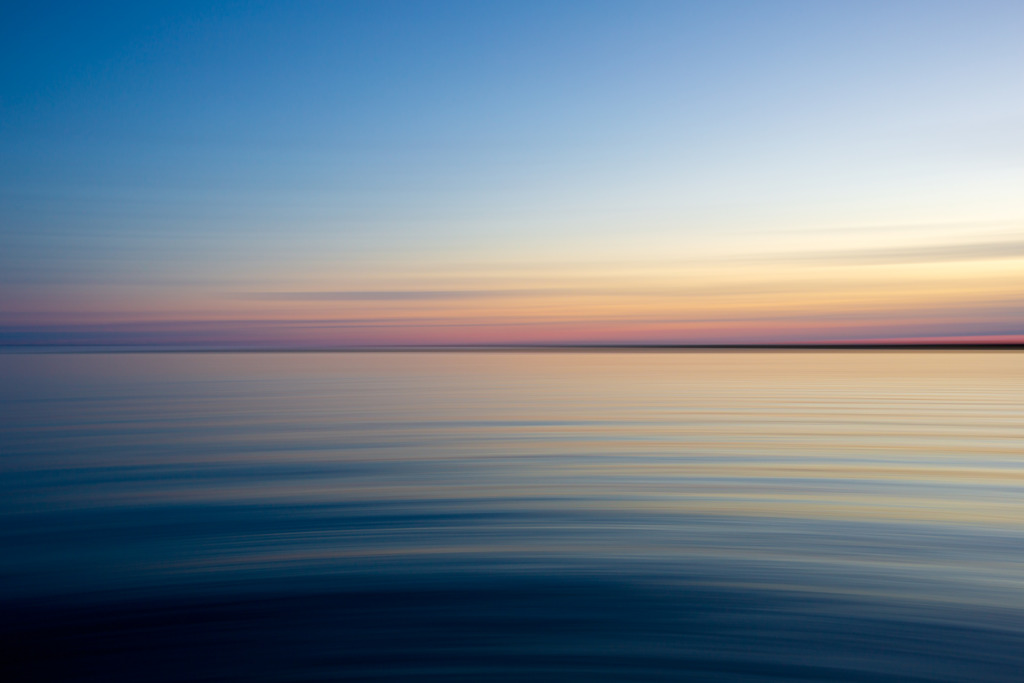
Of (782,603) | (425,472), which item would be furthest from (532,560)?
(425,472)

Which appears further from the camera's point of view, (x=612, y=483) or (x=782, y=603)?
(x=612, y=483)

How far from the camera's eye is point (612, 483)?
8695 mm

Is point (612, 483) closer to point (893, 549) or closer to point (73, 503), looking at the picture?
point (893, 549)

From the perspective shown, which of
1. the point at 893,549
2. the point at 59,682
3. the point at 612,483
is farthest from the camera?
the point at 612,483

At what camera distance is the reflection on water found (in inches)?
158

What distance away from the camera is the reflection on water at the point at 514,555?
4012 millimetres

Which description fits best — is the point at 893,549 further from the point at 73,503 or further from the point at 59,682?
the point at 73,503

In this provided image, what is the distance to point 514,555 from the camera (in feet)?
19.1

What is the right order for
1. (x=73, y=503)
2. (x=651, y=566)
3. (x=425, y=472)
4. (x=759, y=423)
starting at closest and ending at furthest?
(x=651, y=566)
(x=73, y=503)
(x=425, y=472)
(x=759, y=423)

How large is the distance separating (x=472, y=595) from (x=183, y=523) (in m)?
3.20

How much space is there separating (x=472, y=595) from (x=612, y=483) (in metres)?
4.01

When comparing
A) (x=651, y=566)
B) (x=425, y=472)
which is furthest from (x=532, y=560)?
(x=425, y=472)

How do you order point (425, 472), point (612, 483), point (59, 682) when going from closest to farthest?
point (59, 682)
point (612, 483)
point (425, 472)

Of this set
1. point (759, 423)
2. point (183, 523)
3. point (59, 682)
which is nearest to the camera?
point (59, 682)
